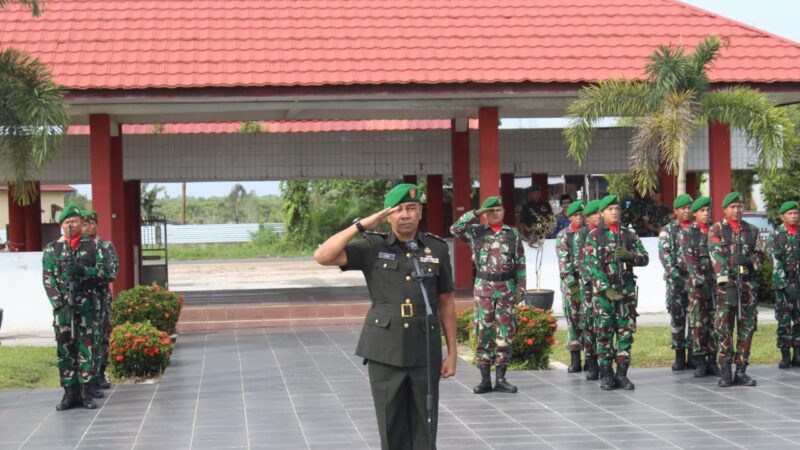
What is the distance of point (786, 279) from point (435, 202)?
1127 centimetres

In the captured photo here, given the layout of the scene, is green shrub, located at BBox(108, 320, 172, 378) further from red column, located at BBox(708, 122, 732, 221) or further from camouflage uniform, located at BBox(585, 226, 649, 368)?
red column, located at BBox(708, 122, 732, 221)

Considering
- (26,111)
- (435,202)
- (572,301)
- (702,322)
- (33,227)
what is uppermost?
(26,111)

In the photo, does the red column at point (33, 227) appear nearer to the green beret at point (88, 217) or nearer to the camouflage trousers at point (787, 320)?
the green beret at point (88, 217)

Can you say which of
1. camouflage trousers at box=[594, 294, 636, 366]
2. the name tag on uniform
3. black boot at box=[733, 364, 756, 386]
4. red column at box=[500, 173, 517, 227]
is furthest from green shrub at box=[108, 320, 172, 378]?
red column at box=[500, 173, 517, 227]

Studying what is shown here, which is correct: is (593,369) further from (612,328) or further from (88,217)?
(88,217)

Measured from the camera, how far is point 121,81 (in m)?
16.5

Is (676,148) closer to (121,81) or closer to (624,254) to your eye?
(624,254)

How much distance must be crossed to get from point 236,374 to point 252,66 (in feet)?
20.1

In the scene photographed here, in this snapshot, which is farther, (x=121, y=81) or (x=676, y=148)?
(x=121, y=81)

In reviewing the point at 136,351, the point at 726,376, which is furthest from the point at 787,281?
the point at 136,351

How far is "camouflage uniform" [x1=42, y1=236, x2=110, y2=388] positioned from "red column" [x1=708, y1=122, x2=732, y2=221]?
10.5 meters

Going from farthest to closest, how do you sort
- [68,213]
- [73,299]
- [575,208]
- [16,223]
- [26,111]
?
[16,223]
[575,208]
[26,111]
[68,213]
[73,299]

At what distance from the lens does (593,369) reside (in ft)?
37.9

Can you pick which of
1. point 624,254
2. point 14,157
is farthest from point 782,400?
point 14,157
